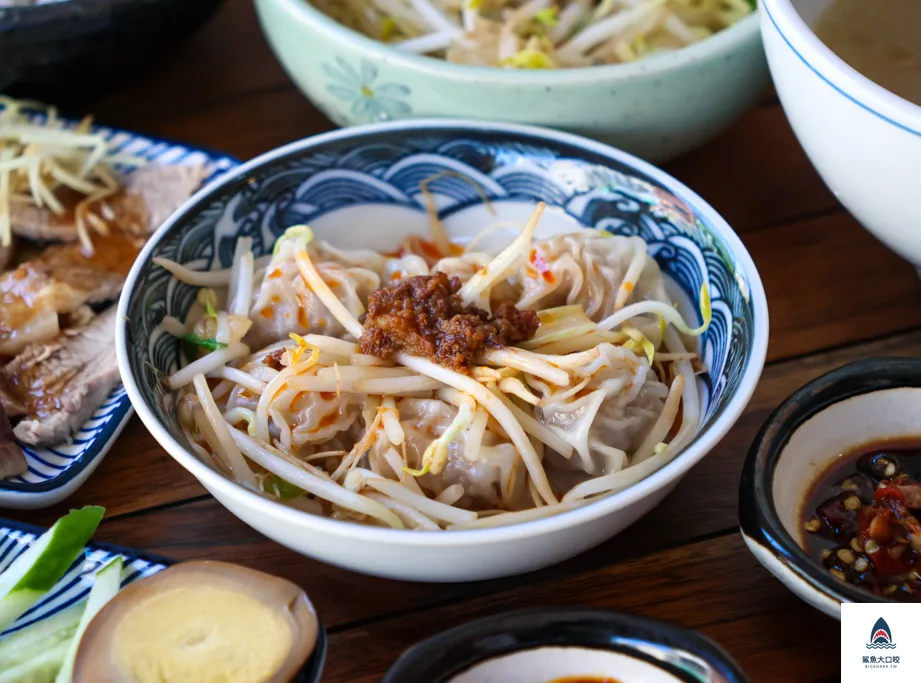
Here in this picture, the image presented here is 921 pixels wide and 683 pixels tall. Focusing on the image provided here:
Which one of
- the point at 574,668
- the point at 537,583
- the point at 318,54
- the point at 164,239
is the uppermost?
the point at 318,54

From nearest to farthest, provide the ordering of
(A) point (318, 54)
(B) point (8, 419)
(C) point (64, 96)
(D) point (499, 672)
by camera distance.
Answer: (D) point (499, 672) < (B) point (8, 419) < (A) point (318, 54) < (C) point (64, 96)

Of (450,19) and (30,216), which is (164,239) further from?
(450,19)

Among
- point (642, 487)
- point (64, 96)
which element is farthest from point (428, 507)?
point (64, 96)

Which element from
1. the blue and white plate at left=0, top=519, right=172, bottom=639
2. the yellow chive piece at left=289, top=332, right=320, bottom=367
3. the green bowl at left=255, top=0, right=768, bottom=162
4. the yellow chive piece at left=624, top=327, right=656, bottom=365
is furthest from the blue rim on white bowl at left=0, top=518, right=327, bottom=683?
the green bowl at left=255, top=0, right=768, bottom=162

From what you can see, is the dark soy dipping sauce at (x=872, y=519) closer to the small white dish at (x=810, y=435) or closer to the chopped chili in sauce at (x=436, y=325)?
the small white dish at (x=810, y=435)


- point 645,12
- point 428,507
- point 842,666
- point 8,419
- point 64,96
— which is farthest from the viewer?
point 64,96
